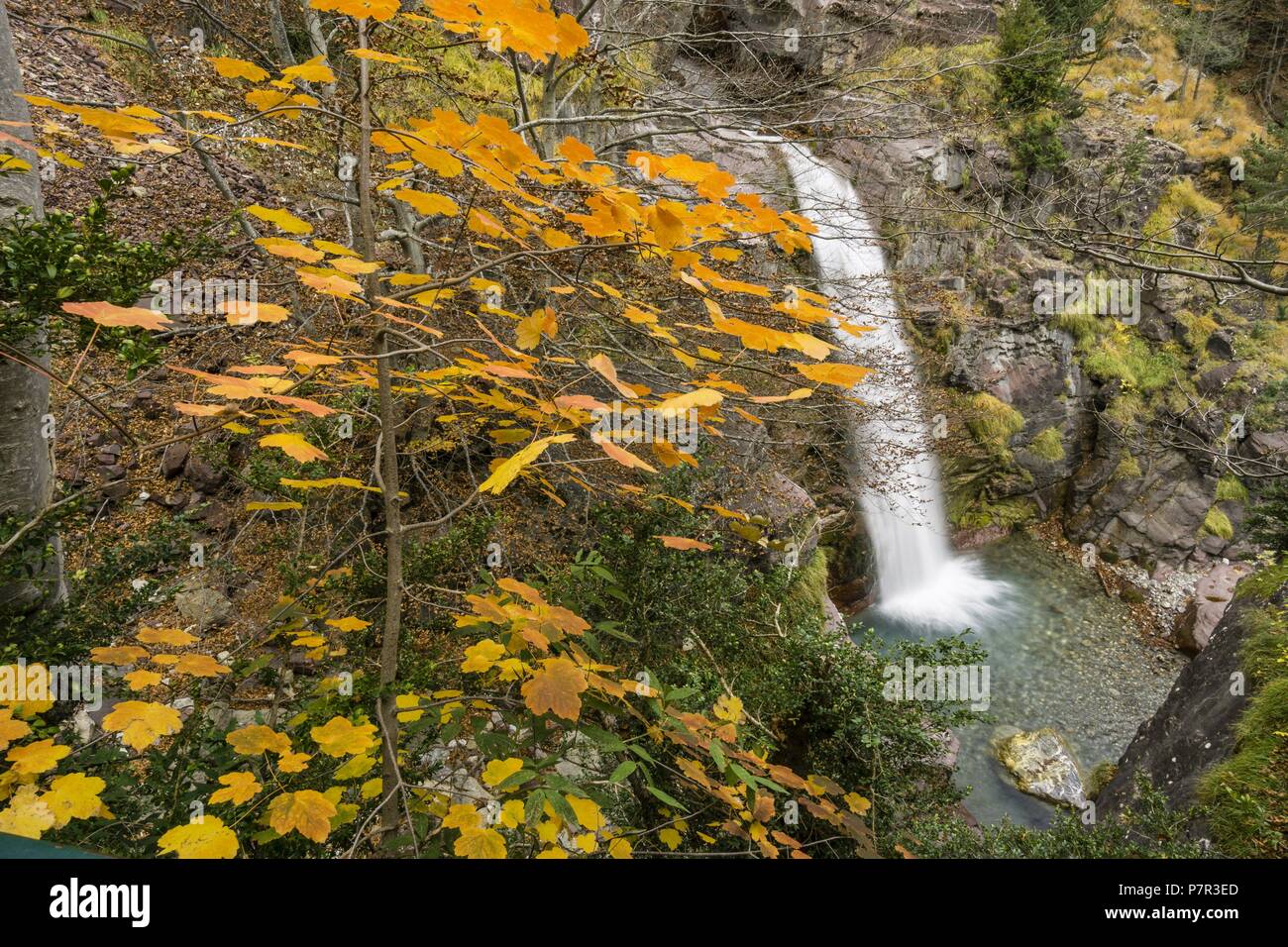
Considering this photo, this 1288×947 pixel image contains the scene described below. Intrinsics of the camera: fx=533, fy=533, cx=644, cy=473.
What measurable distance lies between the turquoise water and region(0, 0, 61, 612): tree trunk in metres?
5.97

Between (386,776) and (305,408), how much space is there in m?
0.89

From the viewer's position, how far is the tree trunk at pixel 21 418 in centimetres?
142

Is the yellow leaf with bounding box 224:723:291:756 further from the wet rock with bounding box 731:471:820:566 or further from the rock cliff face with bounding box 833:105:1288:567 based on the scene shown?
the rock cliff face with bounding box 833:105:1288:567

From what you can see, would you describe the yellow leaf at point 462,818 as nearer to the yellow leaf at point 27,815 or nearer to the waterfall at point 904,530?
the yellow leaf at point 27,815

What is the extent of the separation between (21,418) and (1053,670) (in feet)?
32.3

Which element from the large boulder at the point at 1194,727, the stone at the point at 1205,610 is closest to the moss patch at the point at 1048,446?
the stone at the point at 1205,610

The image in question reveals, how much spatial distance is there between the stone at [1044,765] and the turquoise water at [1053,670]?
118 mm

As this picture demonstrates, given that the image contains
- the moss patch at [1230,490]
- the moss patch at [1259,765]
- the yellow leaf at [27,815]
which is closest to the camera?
the yellow leaf at [27,815]

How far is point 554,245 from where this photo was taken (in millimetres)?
1490

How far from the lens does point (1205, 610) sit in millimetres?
7969

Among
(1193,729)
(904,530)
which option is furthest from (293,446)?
(904,530)

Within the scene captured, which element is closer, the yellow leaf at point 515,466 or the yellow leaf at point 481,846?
the yellow leaf at point 515,466

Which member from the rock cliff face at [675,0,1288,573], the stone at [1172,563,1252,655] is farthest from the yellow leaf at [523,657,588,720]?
the stone at [1172,563,1252,655]

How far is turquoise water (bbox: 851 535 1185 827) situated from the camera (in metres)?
5.65
